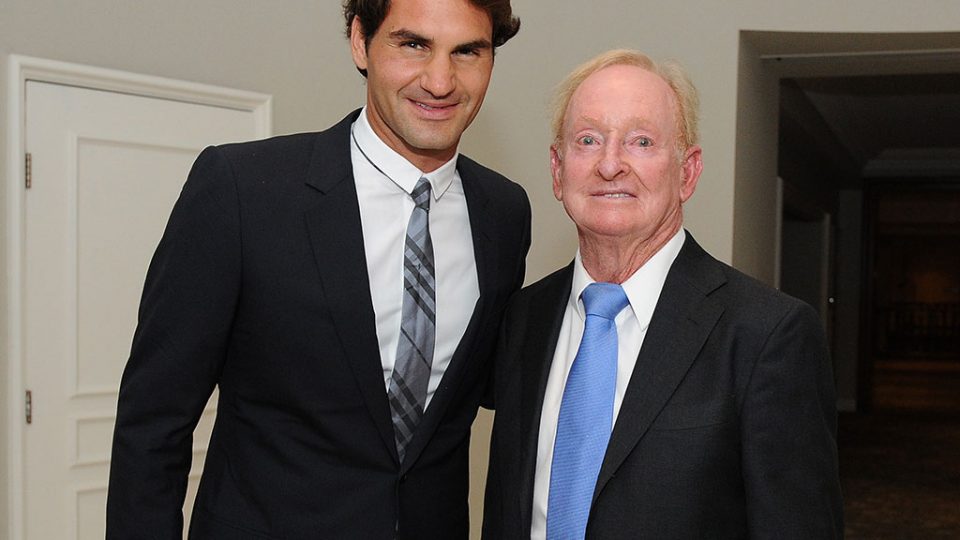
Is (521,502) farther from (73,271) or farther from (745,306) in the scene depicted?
(73,271)

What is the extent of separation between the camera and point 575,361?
163 centimetres

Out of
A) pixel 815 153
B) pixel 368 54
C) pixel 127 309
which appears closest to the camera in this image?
pixel 368 54

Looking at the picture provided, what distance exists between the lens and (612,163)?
1.62 meters

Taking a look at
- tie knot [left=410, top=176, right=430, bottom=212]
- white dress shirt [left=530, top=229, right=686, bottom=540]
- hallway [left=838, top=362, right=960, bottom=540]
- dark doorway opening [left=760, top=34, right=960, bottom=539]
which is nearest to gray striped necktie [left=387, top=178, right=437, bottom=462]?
tie knot [left=410, top=176, right=430, bottom=212]

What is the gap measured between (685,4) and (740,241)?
1014 mm

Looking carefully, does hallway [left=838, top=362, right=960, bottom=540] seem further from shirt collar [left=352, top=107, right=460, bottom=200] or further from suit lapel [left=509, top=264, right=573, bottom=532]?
shirt collar [left=352, top=107, right=460, bottom=200]

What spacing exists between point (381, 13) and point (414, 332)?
0.54m

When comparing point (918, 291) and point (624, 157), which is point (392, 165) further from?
point (918, 291)

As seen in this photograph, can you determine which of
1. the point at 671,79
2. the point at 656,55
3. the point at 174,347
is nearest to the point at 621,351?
the point at 671,79

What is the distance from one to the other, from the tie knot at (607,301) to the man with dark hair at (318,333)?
0.85ft

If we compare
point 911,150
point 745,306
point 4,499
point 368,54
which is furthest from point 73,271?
point 911,150

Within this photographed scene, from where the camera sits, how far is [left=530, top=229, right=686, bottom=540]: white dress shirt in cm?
162

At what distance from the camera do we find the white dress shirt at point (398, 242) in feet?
5.73

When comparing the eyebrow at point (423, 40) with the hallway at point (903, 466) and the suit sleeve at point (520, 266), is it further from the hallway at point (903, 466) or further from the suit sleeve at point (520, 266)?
the hallway at point (903, 466)
